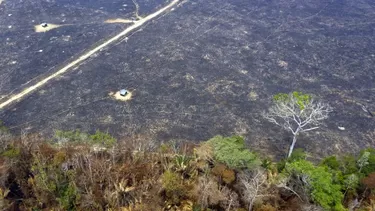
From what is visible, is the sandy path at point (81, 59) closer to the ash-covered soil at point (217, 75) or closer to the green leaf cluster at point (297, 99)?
the ash-covered soil at point (217, 75)

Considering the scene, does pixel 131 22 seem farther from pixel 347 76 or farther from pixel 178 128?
pixel 347 76

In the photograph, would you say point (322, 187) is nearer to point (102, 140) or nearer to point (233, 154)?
point (233, 154)

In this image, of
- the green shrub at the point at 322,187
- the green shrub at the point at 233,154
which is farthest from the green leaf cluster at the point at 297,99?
the green shrub at the point at 322,187

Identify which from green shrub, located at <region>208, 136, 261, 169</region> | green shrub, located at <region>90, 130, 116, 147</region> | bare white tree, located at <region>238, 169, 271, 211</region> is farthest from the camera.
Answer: green shrub, located at <region>90, 130, 116, 147</region>

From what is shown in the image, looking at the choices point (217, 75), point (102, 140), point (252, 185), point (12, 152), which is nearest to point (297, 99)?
point (252, 185)

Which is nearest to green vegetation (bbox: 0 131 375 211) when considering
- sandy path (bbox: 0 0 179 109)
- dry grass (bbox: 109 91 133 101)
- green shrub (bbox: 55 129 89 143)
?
green shrub (bbox: 55 129 89 143)

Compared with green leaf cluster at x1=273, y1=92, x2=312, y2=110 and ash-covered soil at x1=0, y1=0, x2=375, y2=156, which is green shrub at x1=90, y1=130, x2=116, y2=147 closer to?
ash-covered soil at x1=0, y1=0, x2=375, y2=156

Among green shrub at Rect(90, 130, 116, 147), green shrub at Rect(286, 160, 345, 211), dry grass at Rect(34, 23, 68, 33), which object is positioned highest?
green shrub at Rect(286, 160, 345, 211)
